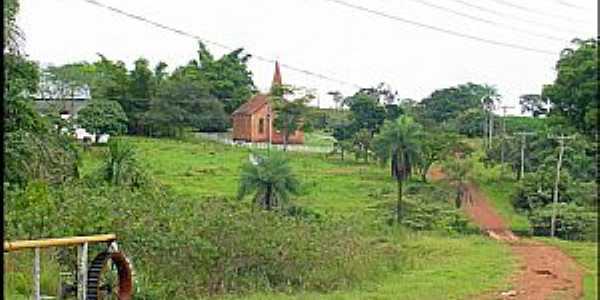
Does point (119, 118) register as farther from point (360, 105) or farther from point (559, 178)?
point (559, 178)

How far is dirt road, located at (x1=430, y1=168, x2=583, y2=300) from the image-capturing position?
12.2 meters

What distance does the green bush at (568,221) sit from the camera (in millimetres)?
26859

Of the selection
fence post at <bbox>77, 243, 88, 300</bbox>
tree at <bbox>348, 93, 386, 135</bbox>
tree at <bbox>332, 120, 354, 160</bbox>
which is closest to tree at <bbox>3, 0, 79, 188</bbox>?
fence post at <bbox>77, 243, 88, 300</bbox>

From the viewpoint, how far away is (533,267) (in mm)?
16875

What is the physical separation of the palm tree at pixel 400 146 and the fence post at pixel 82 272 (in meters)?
20.5

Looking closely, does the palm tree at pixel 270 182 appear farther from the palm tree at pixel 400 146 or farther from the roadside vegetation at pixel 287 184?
the palm tree at pixel 400 146

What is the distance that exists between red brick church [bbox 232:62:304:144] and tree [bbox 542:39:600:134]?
21174 mm

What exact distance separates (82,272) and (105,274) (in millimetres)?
920

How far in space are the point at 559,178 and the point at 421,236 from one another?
520 cm

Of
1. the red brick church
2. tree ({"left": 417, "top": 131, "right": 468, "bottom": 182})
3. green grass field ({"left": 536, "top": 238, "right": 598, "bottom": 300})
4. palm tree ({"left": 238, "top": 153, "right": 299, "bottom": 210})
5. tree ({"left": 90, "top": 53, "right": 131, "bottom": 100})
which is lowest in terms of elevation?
green grass field ({"left": 536, "top": 238, "right": 598, "bottom": 300})

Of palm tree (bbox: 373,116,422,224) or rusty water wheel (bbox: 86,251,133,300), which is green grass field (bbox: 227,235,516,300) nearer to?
rusty water wheel (bbox: 86,251,133,300)

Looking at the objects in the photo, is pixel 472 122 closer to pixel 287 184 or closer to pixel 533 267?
pixel 287 184

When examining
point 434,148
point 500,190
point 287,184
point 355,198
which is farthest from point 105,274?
point 500,190

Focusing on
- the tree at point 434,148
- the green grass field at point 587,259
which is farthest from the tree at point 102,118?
the green grass field at point 587,259
